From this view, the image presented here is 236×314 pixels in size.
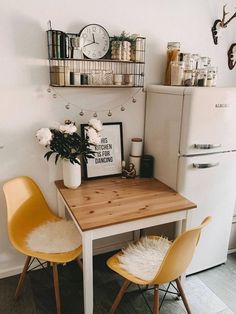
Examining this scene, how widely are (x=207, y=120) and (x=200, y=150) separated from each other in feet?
0.72

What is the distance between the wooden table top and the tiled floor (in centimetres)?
75

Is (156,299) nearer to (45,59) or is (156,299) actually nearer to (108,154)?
(108,154)

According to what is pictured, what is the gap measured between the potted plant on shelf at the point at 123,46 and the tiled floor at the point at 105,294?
68.5 inches

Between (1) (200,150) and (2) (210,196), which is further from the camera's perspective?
(2) (210,196)

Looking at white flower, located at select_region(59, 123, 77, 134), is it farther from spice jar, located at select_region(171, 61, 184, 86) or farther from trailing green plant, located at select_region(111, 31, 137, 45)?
spice jar, located at select_region(171, 61, 184, 86)

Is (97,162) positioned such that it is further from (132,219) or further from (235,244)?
(235,244)

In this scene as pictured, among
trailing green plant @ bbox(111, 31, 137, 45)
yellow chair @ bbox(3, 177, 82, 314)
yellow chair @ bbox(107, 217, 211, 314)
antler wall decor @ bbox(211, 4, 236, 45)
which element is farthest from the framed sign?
antler wall decor @ bbox(211, 4, 236, 45)

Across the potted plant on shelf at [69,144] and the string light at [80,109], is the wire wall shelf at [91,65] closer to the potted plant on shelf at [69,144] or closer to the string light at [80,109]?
the string light at [80,109]

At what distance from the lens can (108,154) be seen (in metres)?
2.26

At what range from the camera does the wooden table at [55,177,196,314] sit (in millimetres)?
1565

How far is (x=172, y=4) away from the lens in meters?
2.18

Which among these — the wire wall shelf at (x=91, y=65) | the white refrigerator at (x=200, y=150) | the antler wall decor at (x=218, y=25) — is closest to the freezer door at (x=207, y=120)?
the white refrigerator at (x=200, y=150)

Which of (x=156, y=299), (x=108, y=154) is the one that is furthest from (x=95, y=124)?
(x=156, y=299)

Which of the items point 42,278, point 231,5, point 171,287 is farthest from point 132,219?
point 231,5
